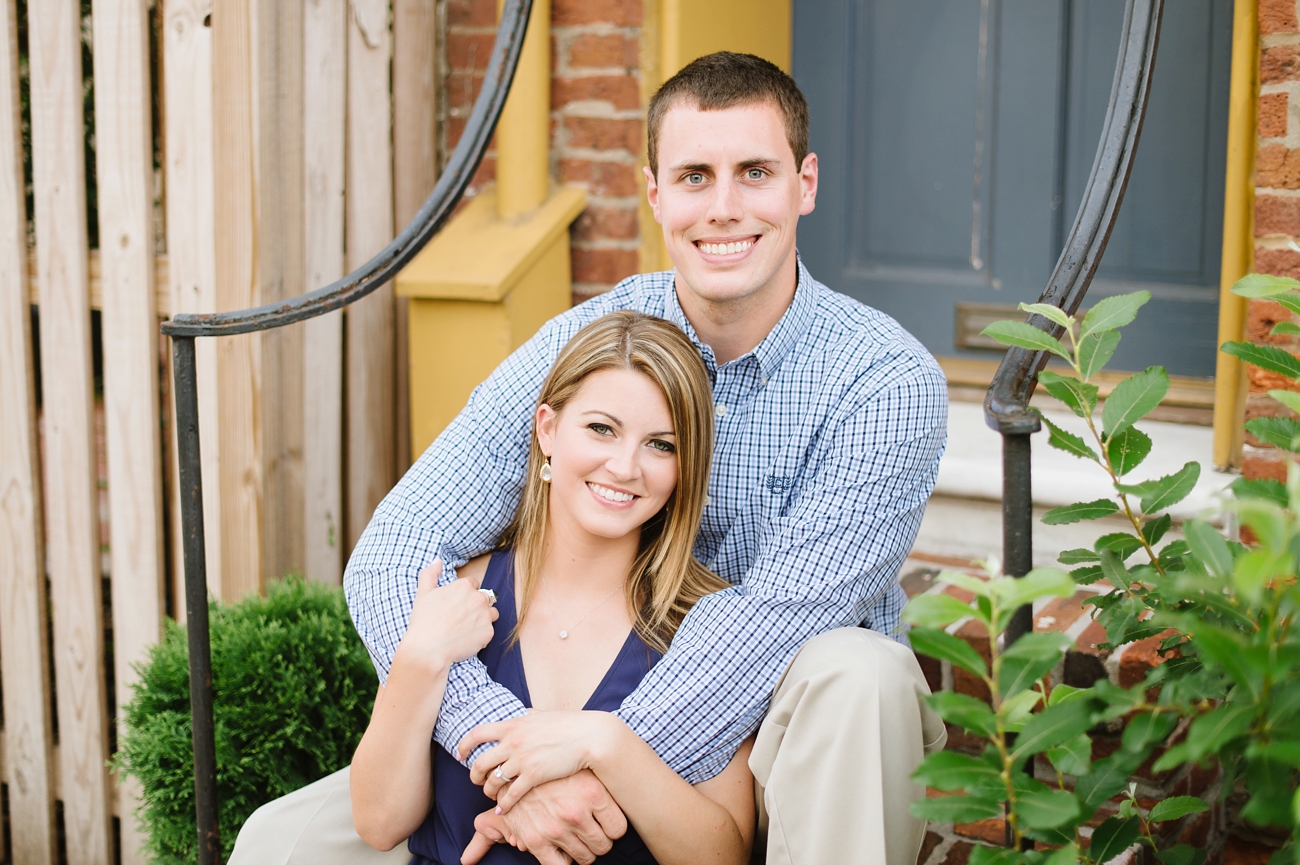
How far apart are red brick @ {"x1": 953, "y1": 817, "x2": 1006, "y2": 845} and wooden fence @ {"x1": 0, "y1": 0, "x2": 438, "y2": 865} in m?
1.56

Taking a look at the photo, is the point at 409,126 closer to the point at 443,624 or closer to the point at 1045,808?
the point at 443,624

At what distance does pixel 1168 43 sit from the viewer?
293cm

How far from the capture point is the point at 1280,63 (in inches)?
93.2

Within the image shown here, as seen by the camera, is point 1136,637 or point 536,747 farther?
point 536,747

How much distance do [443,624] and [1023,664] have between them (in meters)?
0.93

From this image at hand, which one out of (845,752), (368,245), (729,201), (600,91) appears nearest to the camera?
(845,752)

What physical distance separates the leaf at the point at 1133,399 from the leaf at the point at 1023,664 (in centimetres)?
28

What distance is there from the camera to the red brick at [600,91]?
308 centimetres

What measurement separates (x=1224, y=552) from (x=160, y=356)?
237cm

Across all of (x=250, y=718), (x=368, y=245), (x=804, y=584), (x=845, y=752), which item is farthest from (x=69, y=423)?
(x=845, y=752)

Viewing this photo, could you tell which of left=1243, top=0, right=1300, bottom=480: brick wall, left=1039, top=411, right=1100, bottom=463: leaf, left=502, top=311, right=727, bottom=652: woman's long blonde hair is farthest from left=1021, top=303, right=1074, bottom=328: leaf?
left=1243, top=0, right=1300, bottom=480: brick wall

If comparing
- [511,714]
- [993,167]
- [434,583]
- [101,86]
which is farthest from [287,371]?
[993,167]

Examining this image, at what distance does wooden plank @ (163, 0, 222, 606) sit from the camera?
2.55 meters

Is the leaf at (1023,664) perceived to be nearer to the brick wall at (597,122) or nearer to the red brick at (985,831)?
the red brick at (985,831)
